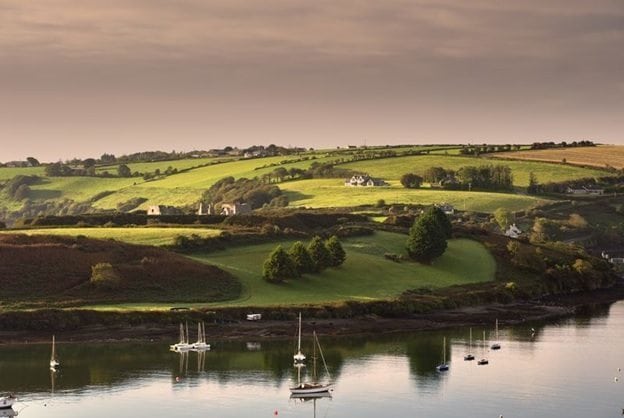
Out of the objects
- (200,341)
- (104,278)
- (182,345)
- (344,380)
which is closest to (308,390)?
(344,380)

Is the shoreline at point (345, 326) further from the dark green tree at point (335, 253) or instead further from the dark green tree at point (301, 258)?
the dark green tree at point (335, 253)

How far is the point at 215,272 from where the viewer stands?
141 m

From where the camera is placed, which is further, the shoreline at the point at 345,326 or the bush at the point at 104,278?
the bush at the point at 104,278

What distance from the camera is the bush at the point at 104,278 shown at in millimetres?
133000

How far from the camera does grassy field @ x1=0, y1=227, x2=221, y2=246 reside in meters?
160

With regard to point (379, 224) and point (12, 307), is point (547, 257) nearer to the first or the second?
point (379, 224)

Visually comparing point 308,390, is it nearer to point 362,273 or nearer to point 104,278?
point 104,278

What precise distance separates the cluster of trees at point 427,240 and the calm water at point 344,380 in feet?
107

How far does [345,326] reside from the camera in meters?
130

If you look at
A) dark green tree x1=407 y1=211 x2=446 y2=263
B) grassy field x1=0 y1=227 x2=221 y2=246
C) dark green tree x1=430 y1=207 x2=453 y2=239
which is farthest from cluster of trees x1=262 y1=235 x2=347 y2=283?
grassy field x1=0 y1=227 x2=221 y2=246

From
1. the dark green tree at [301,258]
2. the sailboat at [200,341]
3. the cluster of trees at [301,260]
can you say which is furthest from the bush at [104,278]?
the dark green tree at [301,258]

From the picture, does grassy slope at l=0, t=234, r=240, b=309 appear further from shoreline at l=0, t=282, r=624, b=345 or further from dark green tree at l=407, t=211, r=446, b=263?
dark green tree at l=407, t=211, r=446, b=263

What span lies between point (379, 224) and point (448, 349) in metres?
→ 66.8

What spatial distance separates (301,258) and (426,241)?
77.5ft
